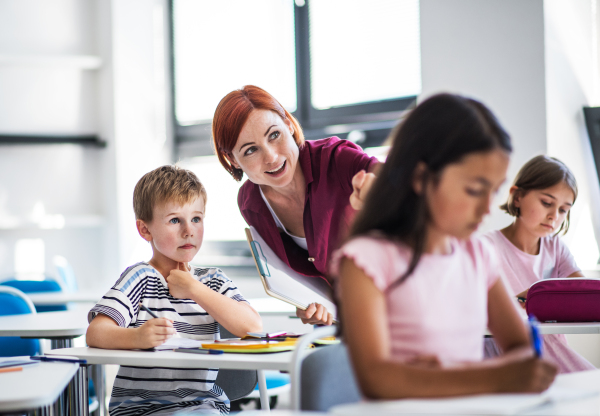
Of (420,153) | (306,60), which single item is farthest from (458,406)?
(306,60)

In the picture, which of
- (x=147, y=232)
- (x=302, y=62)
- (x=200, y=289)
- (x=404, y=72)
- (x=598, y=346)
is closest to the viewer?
(x=200, y=289)

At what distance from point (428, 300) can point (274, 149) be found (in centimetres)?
99

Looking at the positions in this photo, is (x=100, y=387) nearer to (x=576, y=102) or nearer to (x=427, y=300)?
(x=427, y=300)

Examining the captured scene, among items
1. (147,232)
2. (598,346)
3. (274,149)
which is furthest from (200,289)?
(598,346)

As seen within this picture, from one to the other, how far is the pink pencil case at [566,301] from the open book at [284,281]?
58 centimetres

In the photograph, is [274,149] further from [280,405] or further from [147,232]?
[280,405]

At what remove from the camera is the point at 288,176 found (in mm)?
1833

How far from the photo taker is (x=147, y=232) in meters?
1.72

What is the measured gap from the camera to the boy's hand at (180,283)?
1592mm

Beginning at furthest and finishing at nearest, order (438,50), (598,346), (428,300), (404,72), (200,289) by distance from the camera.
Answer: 1. (404,72)
2. (438,50)
3. (598,346)
4. (200,289)
5. (428,300)

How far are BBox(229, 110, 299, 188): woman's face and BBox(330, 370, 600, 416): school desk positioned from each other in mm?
960

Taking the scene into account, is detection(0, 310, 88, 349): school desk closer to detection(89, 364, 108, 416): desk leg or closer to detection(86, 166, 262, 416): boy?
detection(89, 364, 108, 416): desk leg

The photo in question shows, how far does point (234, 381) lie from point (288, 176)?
634 mm

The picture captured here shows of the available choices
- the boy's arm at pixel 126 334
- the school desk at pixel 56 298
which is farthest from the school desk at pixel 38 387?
the school desk at pixel 56 298
